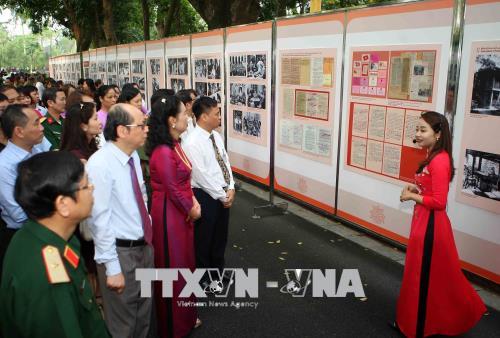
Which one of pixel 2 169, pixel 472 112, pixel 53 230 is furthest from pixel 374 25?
pixel 53 230

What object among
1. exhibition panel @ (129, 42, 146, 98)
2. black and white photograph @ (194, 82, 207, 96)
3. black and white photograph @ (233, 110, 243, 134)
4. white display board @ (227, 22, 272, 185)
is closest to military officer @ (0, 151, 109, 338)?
white display board @ (227, 22, 272, 185)

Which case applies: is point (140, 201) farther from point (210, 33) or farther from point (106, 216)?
point (210, 33)

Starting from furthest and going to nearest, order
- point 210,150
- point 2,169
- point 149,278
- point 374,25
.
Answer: point 374,25, point 210,150, point 2,169, point 149,278

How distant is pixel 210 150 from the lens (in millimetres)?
3959

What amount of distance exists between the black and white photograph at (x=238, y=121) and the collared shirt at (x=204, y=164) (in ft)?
13.7

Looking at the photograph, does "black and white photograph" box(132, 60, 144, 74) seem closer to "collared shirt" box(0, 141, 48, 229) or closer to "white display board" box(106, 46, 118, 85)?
"white display board" box(106, 46, 118, 85)

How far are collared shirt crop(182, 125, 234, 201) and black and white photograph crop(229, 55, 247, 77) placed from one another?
4.06 metres

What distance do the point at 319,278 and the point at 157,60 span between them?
8717 mm

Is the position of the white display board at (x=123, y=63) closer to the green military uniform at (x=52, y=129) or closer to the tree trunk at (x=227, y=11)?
the tree trunk at (x=227, y=11)

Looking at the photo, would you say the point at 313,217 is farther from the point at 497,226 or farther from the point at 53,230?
the point at 53,230

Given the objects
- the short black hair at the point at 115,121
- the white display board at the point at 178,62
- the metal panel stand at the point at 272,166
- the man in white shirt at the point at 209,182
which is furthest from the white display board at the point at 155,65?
the short black hair at the point at 115,121

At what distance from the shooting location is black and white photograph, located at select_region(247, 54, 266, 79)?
23.9 ft

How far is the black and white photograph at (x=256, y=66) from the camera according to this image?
286 inches

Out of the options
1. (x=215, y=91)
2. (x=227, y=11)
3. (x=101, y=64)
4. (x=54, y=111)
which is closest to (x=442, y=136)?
(x=54, y=111)
